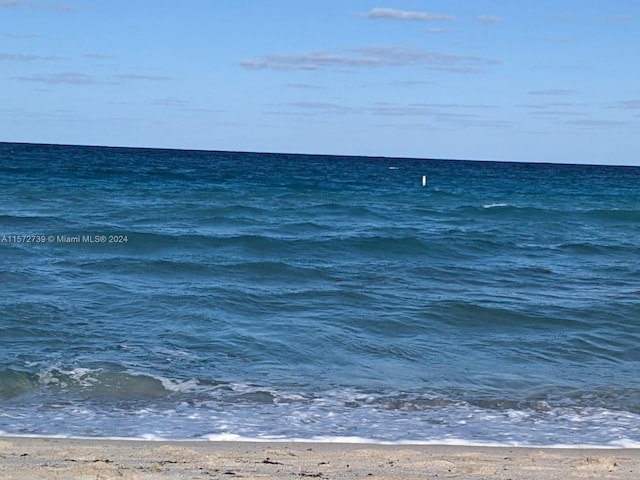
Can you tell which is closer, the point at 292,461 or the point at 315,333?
the point at 292,461

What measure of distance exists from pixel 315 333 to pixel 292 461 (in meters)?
4.64

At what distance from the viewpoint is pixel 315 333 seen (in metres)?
10.7

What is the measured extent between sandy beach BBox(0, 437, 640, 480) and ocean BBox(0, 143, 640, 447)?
371 millimetres

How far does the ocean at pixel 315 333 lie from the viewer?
754 centimetres

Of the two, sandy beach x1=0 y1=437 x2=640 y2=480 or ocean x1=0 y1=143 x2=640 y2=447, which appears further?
ocean x1=0 y1=143 x2=640 y2=447

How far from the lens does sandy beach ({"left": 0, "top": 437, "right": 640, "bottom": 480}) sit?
18.3ft

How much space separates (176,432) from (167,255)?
10.3m

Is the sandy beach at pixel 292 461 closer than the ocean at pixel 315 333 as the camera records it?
Yes

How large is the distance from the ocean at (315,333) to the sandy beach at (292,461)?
0.37 meters

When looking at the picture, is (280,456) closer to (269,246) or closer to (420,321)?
(420,321)

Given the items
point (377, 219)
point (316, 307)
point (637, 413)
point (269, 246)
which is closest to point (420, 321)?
point (316, 307)

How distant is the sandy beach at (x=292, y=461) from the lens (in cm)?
558

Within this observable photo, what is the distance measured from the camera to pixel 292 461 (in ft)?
19.9

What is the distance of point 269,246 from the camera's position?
18.8m
